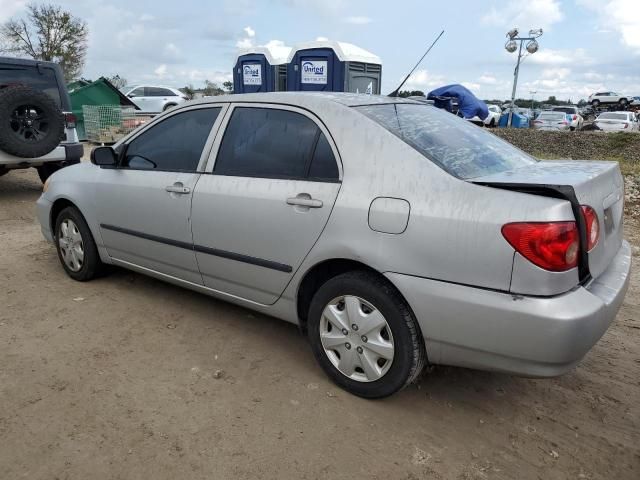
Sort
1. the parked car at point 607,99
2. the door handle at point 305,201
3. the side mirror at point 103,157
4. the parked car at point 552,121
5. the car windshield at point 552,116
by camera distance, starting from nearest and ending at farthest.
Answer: the door handle at point 305,201, the side mirror at point 103,157, the parked car at point 552,121, the car windshield at point 552,116, the parked car at point 607,99

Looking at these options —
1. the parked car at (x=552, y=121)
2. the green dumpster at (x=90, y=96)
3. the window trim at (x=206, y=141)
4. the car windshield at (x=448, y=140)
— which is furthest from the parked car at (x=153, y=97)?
the car windshield at (x=448, y=140)

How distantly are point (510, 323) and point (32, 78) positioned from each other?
770cm

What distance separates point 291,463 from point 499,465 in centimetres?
90

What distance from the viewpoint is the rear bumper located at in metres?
2.07

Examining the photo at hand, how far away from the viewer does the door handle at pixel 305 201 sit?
8.71 feet

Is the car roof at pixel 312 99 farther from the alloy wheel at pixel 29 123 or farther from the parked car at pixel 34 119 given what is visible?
the alloy wheel at pixel 29 123

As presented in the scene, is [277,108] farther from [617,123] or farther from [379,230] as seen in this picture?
[617,123]

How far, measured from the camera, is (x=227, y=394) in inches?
107

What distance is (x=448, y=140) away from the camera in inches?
109

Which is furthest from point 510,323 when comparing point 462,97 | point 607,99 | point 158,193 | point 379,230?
point 607,99

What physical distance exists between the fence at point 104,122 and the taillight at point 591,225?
1339cm

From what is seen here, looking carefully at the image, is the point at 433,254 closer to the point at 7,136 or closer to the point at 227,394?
the point at 227,394

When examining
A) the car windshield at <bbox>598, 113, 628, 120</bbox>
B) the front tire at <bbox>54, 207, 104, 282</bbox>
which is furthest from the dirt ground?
the car windshield at <bbox>598, 113, 628, 120</bbox>

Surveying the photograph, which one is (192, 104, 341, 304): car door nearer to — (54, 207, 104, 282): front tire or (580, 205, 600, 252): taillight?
(580, 205, 600, 252): taillight
